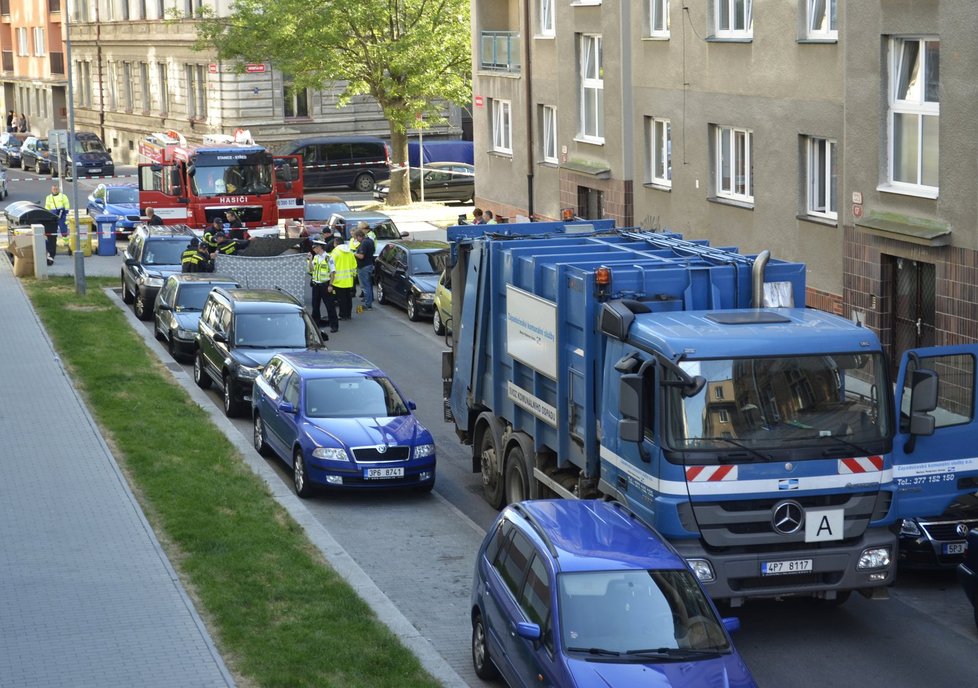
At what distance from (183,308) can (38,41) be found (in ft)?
238

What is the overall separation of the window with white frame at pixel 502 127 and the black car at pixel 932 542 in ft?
87.3

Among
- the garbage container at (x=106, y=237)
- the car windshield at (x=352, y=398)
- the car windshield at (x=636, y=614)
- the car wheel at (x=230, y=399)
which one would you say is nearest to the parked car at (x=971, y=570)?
the car windshield at (x=636, y=614)

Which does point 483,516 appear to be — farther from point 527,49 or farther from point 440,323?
point 527,49

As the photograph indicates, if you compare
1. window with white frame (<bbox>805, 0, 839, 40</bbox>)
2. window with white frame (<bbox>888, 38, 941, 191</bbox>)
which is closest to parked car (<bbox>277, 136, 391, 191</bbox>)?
window with white frame (<bbox>805, 0, 839, 40</bbox>)

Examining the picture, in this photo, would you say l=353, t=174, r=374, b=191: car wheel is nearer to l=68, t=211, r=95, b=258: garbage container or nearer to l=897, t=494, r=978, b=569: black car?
l=68, t=211, r=95, b=258: garbage container

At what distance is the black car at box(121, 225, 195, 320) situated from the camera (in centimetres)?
2931

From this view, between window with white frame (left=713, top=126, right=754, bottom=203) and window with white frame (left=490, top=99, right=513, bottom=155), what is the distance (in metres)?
12.5

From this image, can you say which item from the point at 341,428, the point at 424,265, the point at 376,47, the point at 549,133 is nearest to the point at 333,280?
the point at 424,265

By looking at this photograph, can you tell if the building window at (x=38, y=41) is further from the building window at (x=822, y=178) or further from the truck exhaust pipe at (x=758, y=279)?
the truck exhaust pipe at (x=758, y=279)

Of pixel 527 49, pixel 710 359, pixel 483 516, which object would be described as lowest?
pixel 483 516

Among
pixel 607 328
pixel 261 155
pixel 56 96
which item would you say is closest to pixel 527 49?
pixel 261 155

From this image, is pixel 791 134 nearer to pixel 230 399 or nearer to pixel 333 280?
pixel 333 280

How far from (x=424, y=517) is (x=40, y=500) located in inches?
164

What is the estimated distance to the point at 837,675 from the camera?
11.1 m
